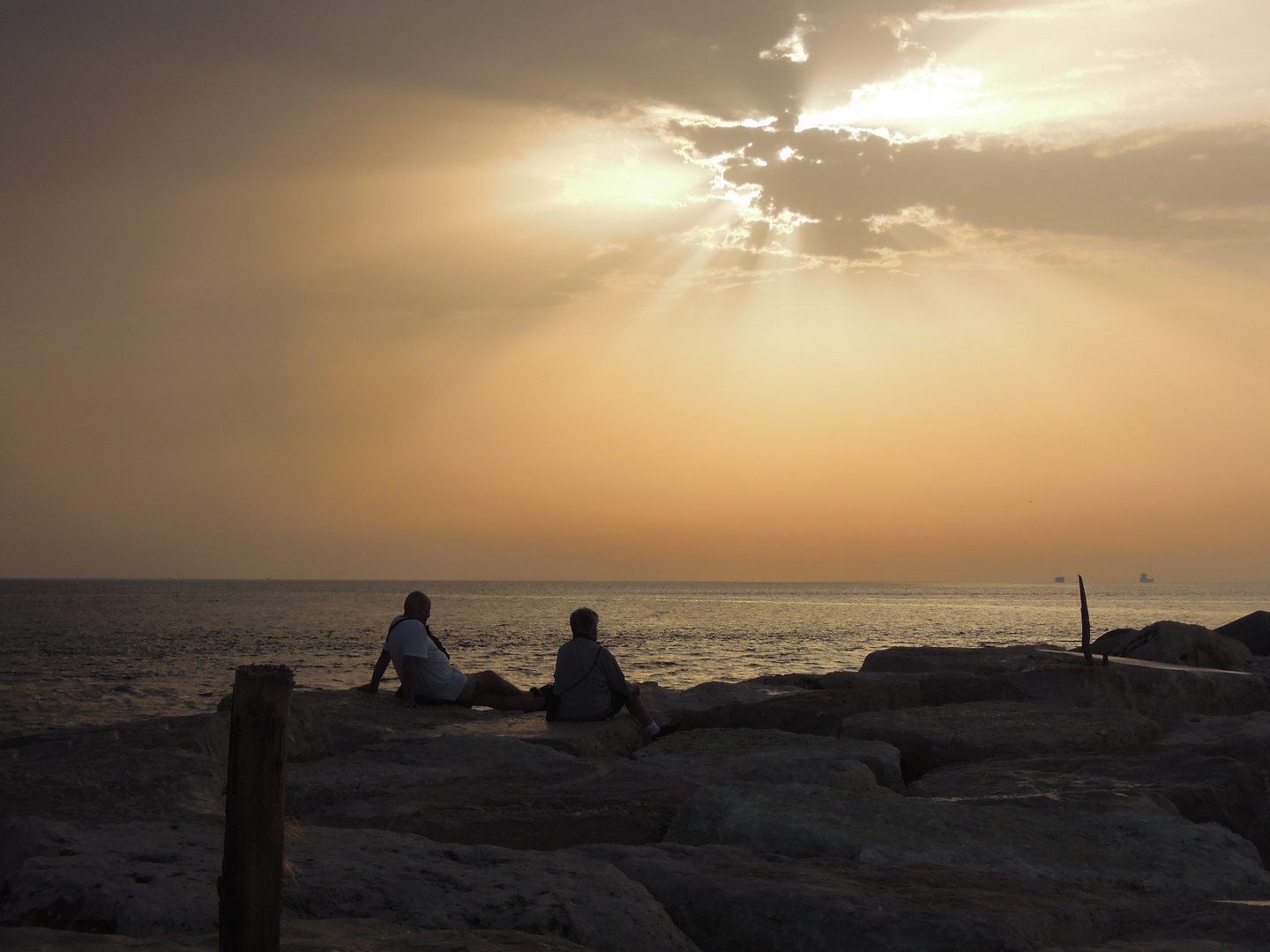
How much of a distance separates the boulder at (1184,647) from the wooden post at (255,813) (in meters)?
12.8

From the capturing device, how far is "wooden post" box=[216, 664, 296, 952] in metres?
2.46

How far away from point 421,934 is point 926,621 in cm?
6428

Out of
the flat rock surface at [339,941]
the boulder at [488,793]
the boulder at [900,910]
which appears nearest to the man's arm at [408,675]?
the boulder at [488,793]

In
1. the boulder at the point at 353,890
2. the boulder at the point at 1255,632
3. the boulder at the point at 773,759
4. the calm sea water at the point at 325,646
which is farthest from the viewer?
the calm sea water at the point at 325,646

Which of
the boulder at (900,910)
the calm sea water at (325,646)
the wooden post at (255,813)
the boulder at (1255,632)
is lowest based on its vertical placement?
the calm sea water at (325,646)

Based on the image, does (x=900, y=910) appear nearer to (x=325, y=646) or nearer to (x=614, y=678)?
(x=614, y=678)

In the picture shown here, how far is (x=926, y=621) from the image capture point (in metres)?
63.4

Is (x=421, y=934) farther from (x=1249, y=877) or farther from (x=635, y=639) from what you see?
(x=635, y=639)

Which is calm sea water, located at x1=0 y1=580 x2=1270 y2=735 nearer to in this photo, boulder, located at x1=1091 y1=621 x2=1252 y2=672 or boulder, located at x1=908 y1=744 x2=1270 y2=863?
boulder, located at x1=1091 y1=621 x2=1252 y2=672

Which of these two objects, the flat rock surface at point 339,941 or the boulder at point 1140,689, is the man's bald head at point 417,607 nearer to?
the boulder at point 1140,689

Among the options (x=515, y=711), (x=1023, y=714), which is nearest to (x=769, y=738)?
(x=1023, y=714)

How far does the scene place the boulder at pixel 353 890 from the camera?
2.95 meters

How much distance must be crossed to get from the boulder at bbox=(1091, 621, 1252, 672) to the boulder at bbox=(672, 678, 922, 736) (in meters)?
5.67

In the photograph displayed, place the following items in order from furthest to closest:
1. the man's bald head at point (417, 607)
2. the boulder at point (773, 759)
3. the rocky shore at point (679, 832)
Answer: the man's bald head at point (417, 607), the boulder at point (773, 759), the rocky shore at point (679, 832)
